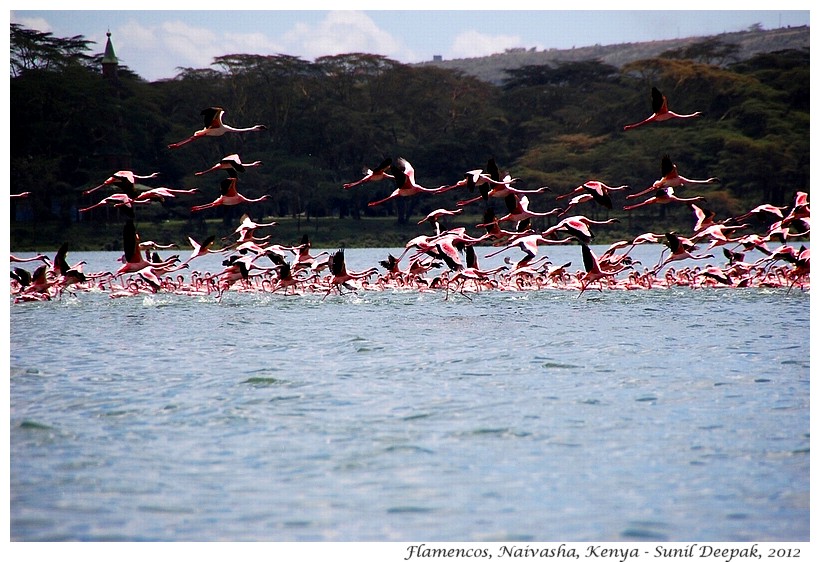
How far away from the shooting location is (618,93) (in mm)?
79062

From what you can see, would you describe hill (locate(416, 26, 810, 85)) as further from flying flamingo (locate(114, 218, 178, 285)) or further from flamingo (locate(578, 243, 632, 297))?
flying flamingo (locate(114, 218, 178, 285))

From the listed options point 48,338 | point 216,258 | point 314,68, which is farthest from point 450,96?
point 48,338

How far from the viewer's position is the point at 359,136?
69.6m

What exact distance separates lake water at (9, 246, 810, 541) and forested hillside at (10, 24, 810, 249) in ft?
159

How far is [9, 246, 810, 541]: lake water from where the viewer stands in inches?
273

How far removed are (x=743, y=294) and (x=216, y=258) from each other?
108 ft

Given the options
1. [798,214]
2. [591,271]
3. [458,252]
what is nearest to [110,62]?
[458,252]

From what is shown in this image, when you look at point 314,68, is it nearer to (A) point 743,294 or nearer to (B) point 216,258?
(B) point 216,258

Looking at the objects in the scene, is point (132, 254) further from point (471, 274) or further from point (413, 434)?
point (413, 434)

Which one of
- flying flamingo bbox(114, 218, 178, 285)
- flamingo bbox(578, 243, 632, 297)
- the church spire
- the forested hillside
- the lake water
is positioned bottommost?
the lake water

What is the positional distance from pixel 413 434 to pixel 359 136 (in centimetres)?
6150

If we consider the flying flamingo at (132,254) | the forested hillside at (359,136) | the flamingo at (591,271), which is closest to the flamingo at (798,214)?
the flamingo at (591,271)

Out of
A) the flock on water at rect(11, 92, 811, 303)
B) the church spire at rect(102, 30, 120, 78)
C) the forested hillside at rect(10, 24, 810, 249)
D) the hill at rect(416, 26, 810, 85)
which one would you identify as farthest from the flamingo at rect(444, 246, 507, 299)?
the hill at rect(416, 26, 810, 85)

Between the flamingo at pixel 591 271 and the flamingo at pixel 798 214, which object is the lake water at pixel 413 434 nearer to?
the flamingo at pixel 591 271
